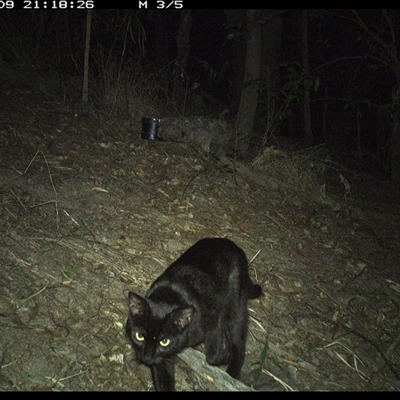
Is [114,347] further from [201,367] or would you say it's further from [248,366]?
[248,366]

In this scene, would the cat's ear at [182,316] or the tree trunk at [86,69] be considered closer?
the cat's ear at [182,316]

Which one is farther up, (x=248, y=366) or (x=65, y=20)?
(x=65, y=20)

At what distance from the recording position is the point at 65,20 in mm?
9047

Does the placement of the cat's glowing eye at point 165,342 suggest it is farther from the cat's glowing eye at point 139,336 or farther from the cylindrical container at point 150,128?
the cylindrical container at point 150,128

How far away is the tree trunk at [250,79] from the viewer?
669cm

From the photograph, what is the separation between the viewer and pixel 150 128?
6547 millimetres

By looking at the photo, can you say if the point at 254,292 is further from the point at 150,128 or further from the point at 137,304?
the point at 150,128

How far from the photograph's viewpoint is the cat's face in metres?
2.90

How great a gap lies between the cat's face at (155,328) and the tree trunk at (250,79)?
453cm

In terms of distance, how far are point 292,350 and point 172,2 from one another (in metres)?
5.90

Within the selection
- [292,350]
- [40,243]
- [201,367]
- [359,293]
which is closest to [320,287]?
[359,293]

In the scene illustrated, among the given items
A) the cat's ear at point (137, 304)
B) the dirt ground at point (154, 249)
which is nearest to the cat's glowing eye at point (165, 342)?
the cat's ear at point (137, 304)

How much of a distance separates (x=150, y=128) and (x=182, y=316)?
13.5ft
